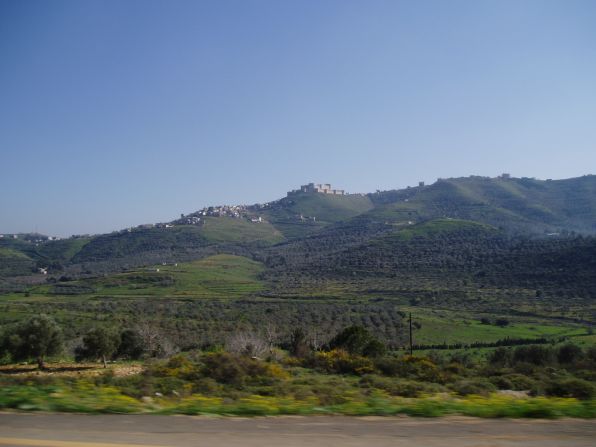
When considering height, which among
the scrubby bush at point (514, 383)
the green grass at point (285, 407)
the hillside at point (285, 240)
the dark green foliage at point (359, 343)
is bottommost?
the dark green foliage at point (359, 343)

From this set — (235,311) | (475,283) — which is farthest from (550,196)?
(235,311)

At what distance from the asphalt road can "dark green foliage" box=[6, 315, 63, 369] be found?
899 inches

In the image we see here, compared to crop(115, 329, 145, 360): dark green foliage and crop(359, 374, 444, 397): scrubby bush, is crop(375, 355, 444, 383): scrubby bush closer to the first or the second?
crop(359, 374, 444, 397): scrubby bush

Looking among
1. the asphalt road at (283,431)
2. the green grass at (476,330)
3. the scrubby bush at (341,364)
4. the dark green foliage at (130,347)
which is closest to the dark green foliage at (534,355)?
the green grass at (476,330)

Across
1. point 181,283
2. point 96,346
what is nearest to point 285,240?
point 181,283

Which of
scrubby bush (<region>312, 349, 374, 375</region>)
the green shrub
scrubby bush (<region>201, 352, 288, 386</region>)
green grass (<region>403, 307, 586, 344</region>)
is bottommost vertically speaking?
green grass (<region>403, 307, 586, 344</region>)

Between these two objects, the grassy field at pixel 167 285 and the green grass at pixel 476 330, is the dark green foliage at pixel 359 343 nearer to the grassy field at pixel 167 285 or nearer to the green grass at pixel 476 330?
the green grass at pixel 476 330

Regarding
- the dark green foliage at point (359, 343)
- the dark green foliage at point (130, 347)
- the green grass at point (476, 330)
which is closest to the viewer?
the dark green foliage at point (359, 343)

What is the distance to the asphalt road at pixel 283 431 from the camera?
4.91 m

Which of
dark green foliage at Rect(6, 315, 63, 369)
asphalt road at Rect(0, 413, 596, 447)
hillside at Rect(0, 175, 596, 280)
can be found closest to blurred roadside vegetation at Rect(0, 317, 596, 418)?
asphalt road at Rect(0, 413, 596, 447)

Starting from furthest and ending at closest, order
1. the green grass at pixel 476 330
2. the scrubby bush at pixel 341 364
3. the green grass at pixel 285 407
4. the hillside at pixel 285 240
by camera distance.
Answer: the hillside at pixel 285 240 → the green grass at pixel 476 330 → the scrubby bush at pixel 341 364 → the green grass at pixel 285 407

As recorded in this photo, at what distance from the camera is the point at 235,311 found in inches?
2306

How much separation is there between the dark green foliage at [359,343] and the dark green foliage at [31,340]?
16.9 metres

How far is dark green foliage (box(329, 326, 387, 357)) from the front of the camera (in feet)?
90.1
